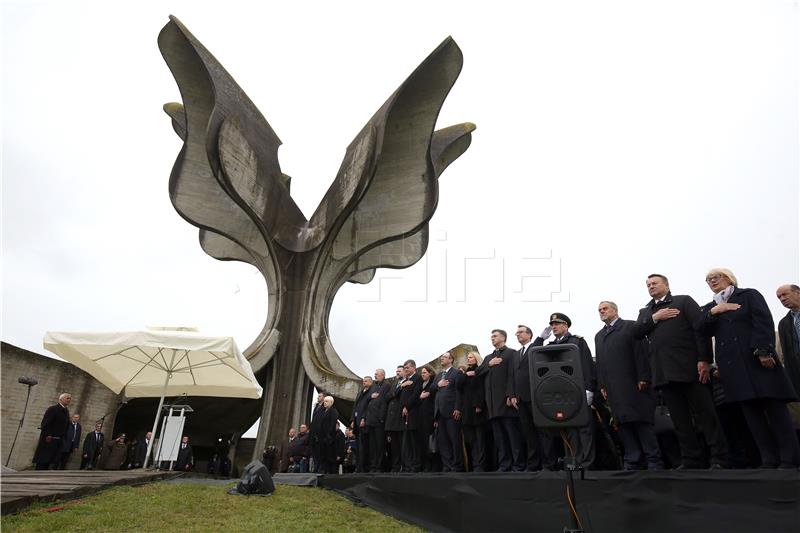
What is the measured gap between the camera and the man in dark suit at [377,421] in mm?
8906

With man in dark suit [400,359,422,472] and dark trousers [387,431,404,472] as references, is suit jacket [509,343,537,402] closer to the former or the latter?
man in dark suit [400,359,422,472]

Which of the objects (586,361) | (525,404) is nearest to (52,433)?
(525,404)

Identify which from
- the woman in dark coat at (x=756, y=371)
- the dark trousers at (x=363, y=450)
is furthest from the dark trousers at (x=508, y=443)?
the dark trousers at (x=363, y=450)

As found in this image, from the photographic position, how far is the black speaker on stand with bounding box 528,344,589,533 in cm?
376

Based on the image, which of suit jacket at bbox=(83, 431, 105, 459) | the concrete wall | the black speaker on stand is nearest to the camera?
the black speaker on stand

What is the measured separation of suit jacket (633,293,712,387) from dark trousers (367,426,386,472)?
5.47 metres

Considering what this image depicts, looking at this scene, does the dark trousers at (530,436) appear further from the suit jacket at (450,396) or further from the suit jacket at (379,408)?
the suit jacket at (379,408)

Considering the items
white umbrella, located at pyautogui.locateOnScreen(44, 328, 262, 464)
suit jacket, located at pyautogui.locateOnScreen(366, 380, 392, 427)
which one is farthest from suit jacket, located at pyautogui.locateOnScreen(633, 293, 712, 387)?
white umbrella, located at pyautogui.locateOnScreen(44, 328, 262, 464)

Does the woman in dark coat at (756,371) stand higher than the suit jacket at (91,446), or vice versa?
the woman in dark coat at (756,371)

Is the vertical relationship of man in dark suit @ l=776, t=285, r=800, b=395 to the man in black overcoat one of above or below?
above

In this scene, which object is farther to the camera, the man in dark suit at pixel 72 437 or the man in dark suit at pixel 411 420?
the man in dark suit at pixel 72 437

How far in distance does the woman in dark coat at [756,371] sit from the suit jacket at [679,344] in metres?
0.10

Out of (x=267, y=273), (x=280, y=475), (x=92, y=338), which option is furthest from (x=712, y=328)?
(x=267, y=273)

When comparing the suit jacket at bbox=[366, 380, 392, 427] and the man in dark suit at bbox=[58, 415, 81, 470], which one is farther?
the man in dark suit at bbox=[58, 415, 81, 470]
